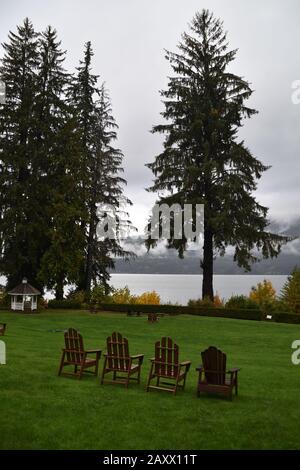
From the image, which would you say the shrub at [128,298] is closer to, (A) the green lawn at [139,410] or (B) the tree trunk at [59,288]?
(B) the tree trunk at [59,288]

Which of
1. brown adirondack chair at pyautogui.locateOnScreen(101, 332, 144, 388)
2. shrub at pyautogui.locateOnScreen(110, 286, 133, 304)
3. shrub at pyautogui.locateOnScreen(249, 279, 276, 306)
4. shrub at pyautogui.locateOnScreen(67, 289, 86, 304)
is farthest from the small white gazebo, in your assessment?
brown adirondack chair at pyautogui.locateOnScreen(101, 332, 144, 388)

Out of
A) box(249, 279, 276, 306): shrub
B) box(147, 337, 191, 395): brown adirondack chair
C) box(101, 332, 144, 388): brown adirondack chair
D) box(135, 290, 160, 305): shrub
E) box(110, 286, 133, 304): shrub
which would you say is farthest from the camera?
box(135, 290, 160, 305): shrub

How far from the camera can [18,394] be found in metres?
9.37

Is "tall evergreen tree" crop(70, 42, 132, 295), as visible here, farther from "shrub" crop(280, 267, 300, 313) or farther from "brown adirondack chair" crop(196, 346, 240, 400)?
"brown adirondack chair" crop(196, 346, 240, 400)

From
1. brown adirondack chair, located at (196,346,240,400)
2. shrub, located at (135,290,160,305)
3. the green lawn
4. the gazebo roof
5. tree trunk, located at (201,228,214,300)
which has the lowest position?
the green lawn

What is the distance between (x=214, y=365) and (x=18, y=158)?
2962cm

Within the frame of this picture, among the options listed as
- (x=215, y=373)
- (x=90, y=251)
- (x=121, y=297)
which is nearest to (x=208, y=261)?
(x=121, y=297)

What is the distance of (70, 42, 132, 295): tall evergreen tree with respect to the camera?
39.3 meters

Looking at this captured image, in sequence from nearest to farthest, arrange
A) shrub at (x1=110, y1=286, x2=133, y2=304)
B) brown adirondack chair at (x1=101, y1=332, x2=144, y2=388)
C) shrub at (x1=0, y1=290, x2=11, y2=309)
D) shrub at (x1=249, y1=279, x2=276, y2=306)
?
brown adirondack chair at (x1=101, y1=332, x2=144, y2=388) → shrub at (x1=249, y1=279, x2=276, y2=306) → shrub at (x1=0, y1=290, x2=11, y2=309) → shrub at (x1=110, y1=286, x2=133, y2=304)

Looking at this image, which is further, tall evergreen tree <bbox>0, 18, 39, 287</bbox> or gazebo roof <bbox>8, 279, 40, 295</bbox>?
tall evergreen tree <bbox>0, 18, 39, 287</bbox>

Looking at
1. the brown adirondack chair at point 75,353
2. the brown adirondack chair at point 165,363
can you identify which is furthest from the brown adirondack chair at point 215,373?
the brown adirondack chair at point 75,353

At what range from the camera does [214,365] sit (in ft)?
31.6

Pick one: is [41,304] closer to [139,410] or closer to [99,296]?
[99,296]

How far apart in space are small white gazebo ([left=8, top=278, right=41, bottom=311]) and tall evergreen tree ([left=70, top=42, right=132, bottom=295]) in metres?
6.34
